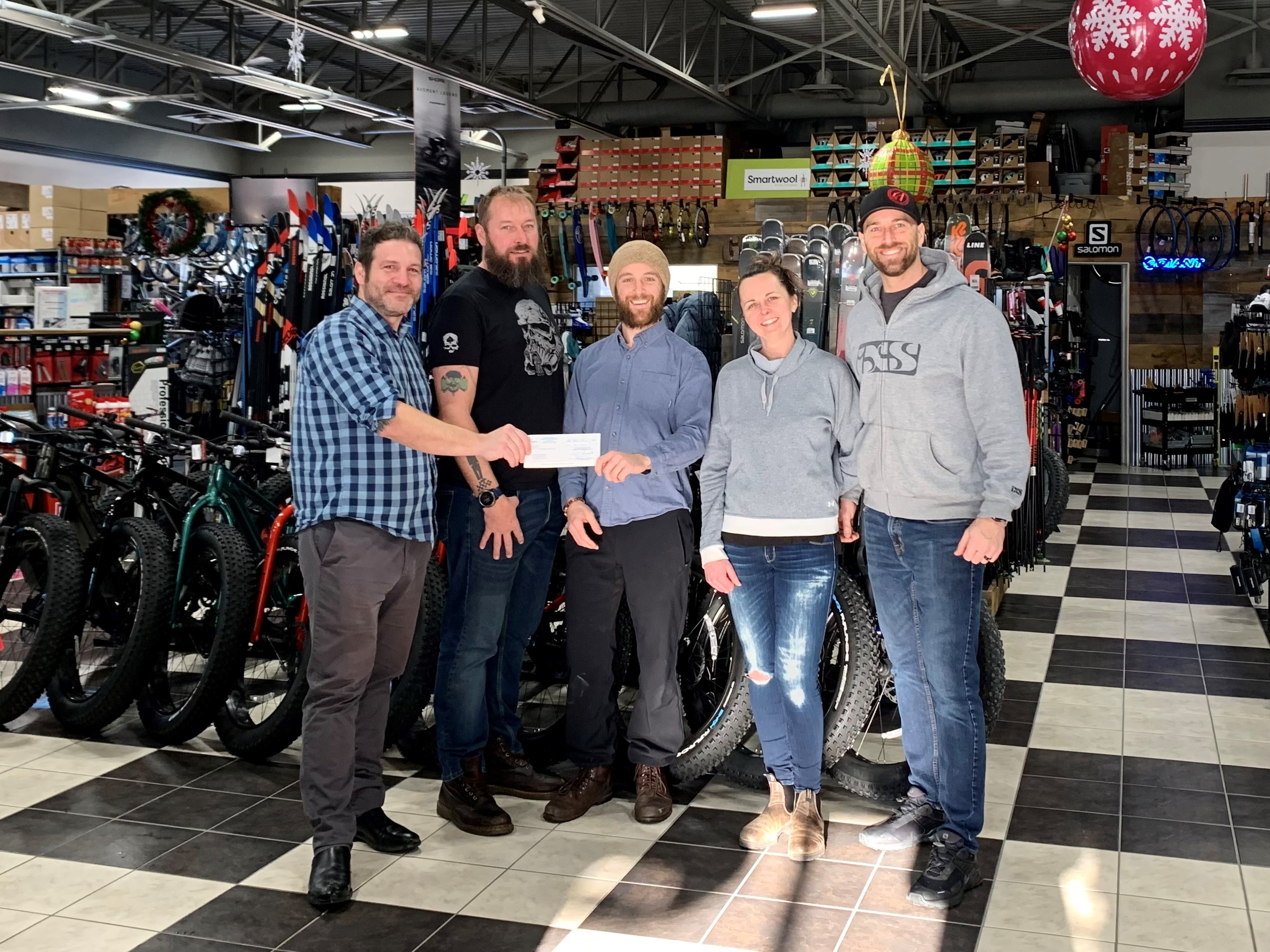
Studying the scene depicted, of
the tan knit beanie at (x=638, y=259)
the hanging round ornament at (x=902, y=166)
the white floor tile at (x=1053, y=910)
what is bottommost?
the white floor tile at (x=1053, y=910)

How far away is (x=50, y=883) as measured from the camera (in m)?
3.16

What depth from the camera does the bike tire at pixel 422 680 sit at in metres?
3.86

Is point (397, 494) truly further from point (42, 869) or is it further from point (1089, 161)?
point (1089, 161)

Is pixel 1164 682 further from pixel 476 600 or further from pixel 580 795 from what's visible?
pixel 476 600

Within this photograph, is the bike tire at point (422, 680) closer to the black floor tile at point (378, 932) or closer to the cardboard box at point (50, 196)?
the black floor tile at point (378, 932)

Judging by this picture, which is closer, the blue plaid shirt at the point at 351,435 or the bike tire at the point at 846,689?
the blue plaid shirt at the point at 351,435

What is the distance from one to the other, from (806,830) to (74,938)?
1.78 metres

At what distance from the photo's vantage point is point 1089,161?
15312mm

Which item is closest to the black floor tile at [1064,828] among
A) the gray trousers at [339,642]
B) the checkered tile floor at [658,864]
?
the checkered tile floor at [658,864]

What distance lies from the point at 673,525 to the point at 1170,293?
37.3 ft

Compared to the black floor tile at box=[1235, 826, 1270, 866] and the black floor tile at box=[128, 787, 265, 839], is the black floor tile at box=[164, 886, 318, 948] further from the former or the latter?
the black floor tile at box=[1235, 826, 1270, 866]

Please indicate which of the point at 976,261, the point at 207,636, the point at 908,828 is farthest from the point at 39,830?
the point at 976,261

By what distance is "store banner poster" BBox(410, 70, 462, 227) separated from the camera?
23.0 feet

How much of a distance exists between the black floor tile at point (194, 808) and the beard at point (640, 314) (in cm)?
177
